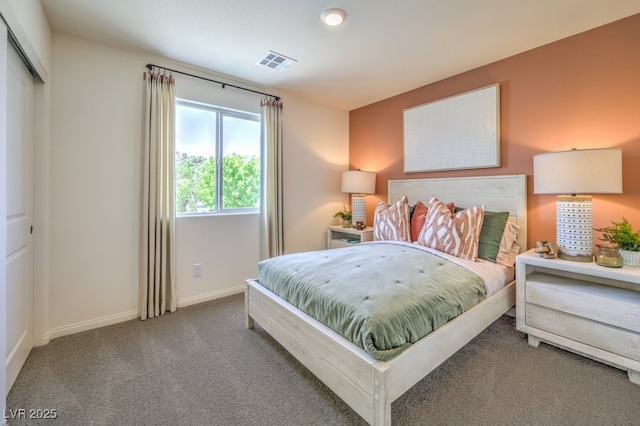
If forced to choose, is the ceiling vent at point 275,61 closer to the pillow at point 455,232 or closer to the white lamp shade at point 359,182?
the white lamp shade at point 359,182

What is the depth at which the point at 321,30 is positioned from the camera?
2.15 metres

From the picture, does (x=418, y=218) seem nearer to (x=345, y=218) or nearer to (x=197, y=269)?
(x=345, y=218)

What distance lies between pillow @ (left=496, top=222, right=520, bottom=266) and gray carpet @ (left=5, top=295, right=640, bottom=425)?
1.95 ft

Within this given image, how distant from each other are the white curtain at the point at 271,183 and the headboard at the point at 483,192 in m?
1.58

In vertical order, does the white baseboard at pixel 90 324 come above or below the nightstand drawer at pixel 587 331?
below

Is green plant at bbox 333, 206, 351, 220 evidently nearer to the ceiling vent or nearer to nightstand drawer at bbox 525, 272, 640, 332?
the ceiling vent

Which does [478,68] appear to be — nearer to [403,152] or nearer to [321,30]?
[403,152]

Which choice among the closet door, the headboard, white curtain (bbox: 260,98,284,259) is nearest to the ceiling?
white curtain (bbox: 260,98,284,259)

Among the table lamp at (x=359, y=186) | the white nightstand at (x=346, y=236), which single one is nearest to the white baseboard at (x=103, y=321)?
the white nightstand at (x=346, y=236)

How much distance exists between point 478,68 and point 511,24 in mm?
691

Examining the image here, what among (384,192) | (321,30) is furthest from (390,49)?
(384,192)

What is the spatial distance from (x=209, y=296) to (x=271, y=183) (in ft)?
4.68

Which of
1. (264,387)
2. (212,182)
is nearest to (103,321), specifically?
(212,182)

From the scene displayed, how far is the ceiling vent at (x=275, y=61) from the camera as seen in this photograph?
2.55 metres
